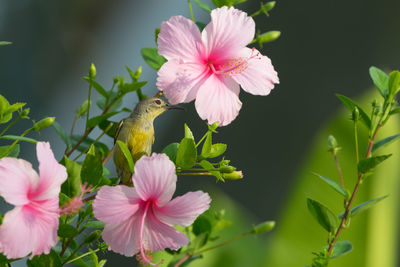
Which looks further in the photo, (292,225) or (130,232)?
(292,225)

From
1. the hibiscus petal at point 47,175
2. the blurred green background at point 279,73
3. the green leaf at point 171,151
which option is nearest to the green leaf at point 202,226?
the green leaf at point 171,151

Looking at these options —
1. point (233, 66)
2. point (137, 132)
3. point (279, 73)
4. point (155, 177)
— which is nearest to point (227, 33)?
point (233, 66)

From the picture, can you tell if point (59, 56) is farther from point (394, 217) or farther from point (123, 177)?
point (123, 177)

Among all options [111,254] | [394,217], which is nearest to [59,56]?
[111,254]

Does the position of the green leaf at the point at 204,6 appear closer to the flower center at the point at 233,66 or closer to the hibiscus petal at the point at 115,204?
the flower center at the point at 233,66

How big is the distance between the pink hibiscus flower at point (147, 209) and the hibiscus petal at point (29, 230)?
0.03 m

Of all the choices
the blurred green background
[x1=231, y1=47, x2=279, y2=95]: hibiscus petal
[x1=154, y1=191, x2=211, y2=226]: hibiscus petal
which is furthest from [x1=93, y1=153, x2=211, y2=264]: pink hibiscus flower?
the blurred green background

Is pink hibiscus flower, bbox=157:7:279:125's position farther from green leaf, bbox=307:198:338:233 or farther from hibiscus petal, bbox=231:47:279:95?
green leaf, bbox=307:198:338:233

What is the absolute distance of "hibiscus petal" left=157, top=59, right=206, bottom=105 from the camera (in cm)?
41

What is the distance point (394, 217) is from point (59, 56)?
1585mm

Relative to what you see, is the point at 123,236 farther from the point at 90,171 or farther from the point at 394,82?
the point at 394,82

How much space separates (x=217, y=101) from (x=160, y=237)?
11cm

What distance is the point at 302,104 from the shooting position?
219cm

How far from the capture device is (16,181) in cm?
33
